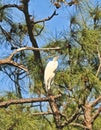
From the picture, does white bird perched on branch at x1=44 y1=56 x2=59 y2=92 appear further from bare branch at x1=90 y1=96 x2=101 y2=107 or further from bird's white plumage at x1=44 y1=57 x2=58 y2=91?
bare branch at x1=90 y1=96 x2=101 y2=107

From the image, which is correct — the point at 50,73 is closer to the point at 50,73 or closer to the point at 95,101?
the point at 50,73

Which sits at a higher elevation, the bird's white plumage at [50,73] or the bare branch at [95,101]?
the bird's white plumage at [50,73]

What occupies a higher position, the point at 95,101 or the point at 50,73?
the point at 50,73

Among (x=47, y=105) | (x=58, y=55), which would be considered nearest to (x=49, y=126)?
(x=47, y=105)

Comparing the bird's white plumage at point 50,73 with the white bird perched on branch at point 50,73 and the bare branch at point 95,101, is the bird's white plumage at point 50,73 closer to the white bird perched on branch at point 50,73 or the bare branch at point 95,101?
the white bird perched on branch at point 50,73

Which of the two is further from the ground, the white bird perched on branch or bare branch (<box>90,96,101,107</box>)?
the white bird perched on branch

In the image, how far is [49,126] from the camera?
1675 mm

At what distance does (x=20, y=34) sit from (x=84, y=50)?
265 mm

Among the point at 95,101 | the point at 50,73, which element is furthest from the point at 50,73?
the point at 95,101

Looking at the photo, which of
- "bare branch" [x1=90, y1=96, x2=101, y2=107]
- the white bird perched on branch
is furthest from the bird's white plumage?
"bare branch" [x1=90, y1=96, x2=101, y2=107]

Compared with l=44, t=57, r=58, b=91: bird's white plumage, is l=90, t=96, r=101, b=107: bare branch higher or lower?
lower

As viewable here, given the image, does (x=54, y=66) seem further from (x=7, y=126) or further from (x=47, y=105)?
(x=7, y=126)

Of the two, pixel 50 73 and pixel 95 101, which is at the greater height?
pixel 50 73

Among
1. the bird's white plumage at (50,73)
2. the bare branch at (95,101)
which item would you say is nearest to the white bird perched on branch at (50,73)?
the bird's white plumage at (50,73)
